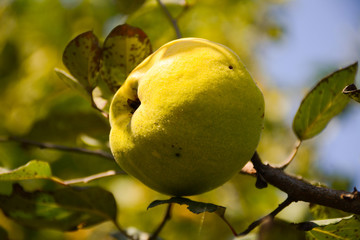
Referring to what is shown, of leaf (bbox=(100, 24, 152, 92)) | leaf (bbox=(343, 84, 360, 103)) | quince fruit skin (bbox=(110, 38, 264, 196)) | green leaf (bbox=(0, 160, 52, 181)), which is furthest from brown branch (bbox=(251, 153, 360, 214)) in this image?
green leaf (bbox=(0, 160, 52, 181))

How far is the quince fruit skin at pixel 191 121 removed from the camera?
925 millimetres

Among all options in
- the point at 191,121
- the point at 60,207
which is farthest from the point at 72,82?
the point at 191,121

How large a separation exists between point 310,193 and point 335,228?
120 millimetres

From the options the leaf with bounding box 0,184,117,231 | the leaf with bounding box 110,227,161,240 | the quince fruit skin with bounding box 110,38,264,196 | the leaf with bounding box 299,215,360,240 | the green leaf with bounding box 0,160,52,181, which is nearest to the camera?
the quince fruit skin with bounding box 110,38,264,196

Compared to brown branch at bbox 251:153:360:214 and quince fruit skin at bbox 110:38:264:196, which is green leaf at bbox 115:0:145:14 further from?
brown branch at bbox 251:153:360:214

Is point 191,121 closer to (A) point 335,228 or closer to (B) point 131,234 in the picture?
(A) point 335,228

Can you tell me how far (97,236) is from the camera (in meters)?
2.51

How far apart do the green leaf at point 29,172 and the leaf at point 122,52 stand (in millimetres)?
336

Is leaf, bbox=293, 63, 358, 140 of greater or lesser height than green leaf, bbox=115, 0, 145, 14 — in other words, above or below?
below

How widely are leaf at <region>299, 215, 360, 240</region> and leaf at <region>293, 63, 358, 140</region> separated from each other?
386 millimetres

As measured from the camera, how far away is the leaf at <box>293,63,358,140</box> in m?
1.31

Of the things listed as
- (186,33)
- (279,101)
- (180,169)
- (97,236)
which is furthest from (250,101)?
(279,101)

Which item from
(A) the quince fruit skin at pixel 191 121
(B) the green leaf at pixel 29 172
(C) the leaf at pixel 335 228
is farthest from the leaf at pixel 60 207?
(C) the leaf at pixel 335 228

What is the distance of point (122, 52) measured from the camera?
1.33 meters
